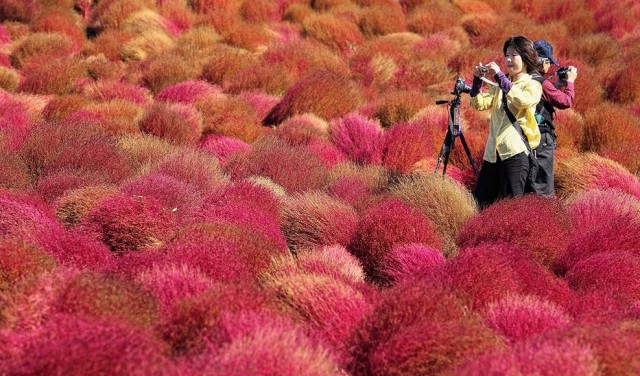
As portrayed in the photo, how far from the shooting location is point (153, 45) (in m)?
12.8

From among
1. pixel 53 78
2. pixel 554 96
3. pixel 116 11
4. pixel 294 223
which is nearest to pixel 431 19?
pixel 116 11

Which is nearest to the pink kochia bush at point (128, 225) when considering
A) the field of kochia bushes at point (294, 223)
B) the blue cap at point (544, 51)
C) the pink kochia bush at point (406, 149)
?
the field of kochia bushes at point (294, 223)

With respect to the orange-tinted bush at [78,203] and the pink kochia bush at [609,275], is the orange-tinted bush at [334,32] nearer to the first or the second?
the orange-tinted bush at [78,203]

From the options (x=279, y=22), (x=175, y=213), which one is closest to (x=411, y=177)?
(x=175, y=213)

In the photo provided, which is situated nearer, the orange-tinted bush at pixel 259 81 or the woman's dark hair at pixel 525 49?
Result: the woman's dark hair at pixel 525 49

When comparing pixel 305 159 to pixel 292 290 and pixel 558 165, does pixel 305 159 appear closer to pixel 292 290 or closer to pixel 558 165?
pixel 558 165

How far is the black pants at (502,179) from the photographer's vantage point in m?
5.64

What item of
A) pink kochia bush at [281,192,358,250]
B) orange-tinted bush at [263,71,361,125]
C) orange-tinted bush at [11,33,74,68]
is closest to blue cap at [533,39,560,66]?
pink kochia bush at [281,192,358,250]

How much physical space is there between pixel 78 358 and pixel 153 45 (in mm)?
10327

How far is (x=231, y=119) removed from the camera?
8.95m

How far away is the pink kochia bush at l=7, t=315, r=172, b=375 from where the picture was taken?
9.76ft

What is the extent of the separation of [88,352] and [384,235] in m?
2.61

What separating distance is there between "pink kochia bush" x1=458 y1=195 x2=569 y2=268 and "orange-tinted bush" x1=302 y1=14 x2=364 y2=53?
28.4ft

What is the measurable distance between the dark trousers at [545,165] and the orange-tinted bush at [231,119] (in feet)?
12.3
